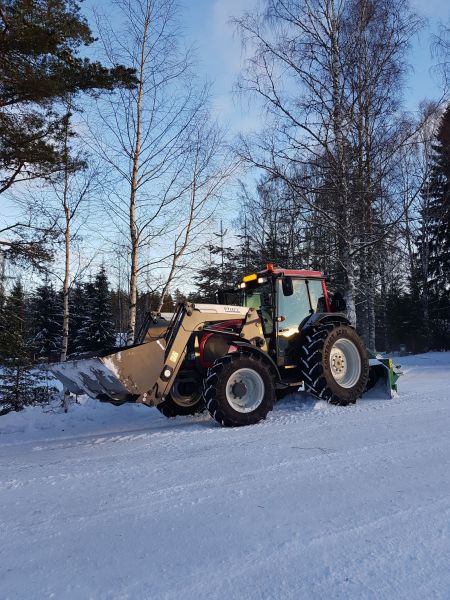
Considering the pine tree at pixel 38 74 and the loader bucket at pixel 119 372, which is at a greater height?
the pine tree at pixel 38 74

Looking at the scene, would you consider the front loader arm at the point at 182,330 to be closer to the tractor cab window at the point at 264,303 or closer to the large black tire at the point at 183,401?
the tractor cab window at the point at 264,303

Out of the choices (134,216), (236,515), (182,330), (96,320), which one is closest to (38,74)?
(134,216)

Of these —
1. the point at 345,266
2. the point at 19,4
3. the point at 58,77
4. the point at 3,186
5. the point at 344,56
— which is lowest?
the point at 345,266

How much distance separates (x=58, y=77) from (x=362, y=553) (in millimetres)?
10108

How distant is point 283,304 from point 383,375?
7.98 ft

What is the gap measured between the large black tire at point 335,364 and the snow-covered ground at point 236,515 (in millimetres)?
1314

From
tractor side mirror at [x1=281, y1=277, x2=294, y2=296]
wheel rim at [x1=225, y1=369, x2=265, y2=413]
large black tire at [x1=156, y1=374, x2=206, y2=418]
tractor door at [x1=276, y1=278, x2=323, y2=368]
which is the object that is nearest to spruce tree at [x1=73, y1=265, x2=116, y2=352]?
large black tire at [x1=156, y1=374, x2=206, y2=418]

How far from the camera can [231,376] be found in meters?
6.36

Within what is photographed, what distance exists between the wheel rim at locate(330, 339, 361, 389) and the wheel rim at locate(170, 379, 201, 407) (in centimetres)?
232

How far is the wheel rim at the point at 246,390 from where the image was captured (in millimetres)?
6488

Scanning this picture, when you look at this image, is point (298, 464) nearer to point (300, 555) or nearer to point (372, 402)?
point (300, 555)

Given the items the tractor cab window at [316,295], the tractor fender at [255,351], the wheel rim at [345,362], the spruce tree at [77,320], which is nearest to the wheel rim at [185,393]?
the tractor fender at [255,351]

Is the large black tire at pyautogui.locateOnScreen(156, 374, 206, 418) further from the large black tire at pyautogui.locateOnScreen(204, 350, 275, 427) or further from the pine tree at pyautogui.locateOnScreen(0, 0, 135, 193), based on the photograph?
the pine tree at pyautogui.locateOnScreen(0, 0, 135, 193)

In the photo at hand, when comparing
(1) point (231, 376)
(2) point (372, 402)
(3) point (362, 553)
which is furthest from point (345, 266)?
(3) point (362, 553)
